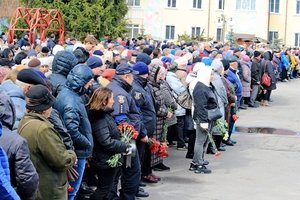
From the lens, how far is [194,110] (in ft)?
34.3

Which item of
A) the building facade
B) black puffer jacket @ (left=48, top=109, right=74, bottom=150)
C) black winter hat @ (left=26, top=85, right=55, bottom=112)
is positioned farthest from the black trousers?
the building facade

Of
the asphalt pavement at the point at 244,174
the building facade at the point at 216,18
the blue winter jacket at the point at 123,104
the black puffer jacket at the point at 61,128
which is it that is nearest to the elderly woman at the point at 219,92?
the asphalt pavement at the point at 244,174

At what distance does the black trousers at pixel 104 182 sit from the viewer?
7.78 m

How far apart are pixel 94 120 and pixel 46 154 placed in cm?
196

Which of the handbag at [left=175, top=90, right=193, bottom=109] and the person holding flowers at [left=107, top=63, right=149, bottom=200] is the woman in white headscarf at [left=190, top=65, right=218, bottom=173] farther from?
the person holding flowers at [left=107, top=63, right=149, bottom=200]

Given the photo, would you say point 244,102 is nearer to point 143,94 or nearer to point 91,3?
point 143,94

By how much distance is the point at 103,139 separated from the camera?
300 inches

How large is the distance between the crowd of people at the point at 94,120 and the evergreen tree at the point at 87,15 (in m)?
19.7

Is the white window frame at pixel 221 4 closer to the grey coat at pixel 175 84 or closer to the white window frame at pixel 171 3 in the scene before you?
the white window frame at pixel 171 3

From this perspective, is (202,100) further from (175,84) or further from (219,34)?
(219,34)

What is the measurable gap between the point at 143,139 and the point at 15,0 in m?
37.4

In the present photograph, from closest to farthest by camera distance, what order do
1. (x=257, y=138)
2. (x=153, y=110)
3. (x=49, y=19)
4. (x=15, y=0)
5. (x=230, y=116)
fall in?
1. (x=153, y=110)
2. (x=230, y=116)
3. (x=257, y=138)
4. (x=49, y=19)
5. (x=15, y=0)

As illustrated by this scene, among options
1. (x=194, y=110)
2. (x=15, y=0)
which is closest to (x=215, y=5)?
(x=15, y=0)

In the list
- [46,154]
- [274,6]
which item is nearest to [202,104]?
[46,154]
